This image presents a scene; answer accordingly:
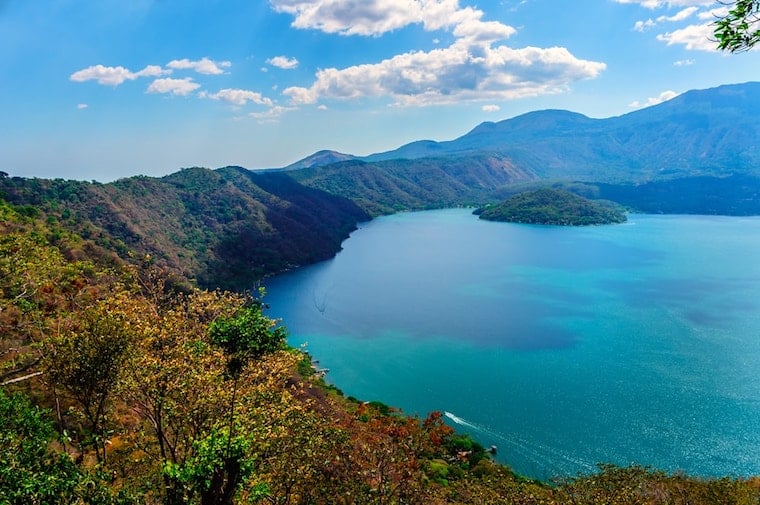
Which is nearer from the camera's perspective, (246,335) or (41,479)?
(41,479)

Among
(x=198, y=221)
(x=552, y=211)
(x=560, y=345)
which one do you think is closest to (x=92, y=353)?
(x=560, y=345)

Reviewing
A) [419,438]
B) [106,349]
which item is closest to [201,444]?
[106,349]

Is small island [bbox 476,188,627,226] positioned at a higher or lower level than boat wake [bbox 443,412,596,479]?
higher

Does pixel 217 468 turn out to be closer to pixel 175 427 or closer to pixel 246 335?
pixel 175 427

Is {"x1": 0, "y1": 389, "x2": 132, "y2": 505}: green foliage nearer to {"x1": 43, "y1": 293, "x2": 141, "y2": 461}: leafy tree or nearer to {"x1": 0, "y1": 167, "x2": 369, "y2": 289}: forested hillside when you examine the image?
{"x1": 43, "y1": 293, "x2": 141, "y2": 461}: leafy tree

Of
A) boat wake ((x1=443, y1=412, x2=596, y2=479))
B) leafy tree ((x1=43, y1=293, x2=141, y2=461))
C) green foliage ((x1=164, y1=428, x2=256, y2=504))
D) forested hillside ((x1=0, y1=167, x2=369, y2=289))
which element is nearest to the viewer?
green foliage ((x1=164, y1=428, x2=256, y2=504))

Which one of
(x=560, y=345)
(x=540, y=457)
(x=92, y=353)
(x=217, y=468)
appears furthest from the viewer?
(x=560, y=345)

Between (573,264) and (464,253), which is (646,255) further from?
(464,253)

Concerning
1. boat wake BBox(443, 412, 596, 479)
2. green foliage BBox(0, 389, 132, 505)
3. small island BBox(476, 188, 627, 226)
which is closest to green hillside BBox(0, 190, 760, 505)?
green foliage BBox(0, 389, 132, 505)
